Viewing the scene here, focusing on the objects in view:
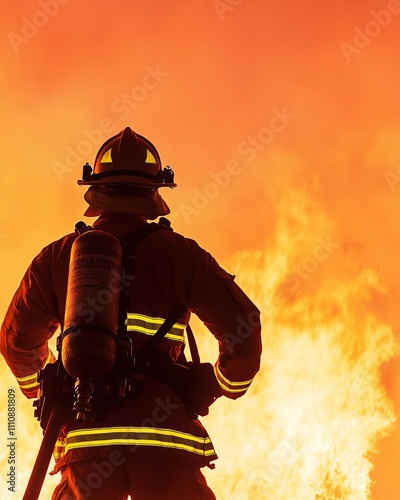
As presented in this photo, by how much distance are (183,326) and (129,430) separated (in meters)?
0.67

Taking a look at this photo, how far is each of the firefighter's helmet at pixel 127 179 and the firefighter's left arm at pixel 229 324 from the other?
56cm

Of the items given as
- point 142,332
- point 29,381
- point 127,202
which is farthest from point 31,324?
point 127,202

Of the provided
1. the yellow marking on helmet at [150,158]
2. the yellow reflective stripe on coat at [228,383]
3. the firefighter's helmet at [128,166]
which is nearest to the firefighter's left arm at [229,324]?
the yellow reflective stripe on coat at [228,383]

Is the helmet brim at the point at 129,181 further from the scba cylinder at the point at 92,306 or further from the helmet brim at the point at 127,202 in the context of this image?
the scba cylinder at the point at 92,306

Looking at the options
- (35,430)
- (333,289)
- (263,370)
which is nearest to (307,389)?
(263,370)

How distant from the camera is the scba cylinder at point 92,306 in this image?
3.64 m

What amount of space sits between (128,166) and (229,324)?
120 centimetres

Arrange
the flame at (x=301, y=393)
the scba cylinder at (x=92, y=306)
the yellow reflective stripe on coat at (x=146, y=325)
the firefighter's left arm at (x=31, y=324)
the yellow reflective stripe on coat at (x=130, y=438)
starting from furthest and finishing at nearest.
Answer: the flame at (x=301, y=393) < the firefighter's left arm at (x=31, y=324) < the yellow reflective stripe on coat at (x=146, y=325) < the yellow reflective stripe on coat at (x=130, y=438) < the scba cylinder at (x=92, y=306)

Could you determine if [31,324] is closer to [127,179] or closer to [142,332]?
[142,332]

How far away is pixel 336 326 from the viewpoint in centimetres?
1113

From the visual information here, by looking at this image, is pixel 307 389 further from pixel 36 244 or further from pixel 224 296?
pixel 224 296

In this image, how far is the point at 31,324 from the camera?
4.34 m

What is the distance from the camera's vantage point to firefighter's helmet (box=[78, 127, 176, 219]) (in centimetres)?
445

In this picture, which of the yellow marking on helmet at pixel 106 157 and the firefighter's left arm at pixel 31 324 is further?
the yellow marking on helmet at pixel 106 157
